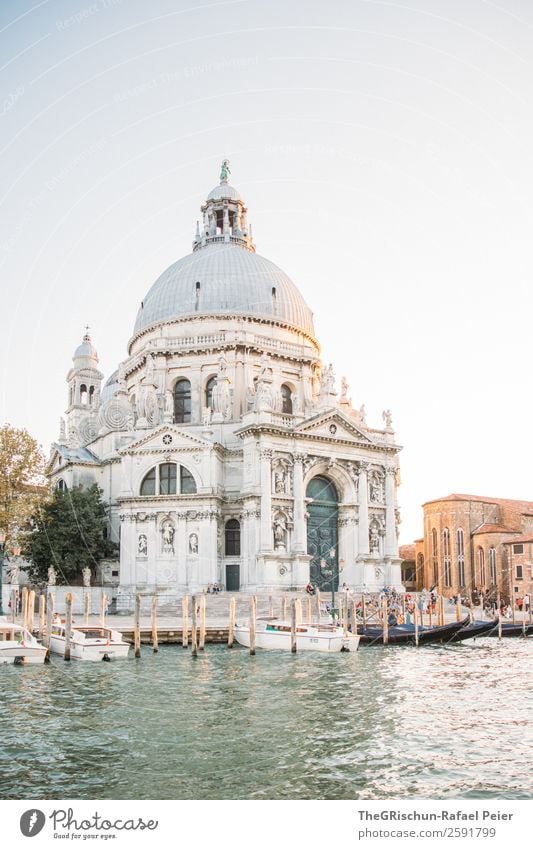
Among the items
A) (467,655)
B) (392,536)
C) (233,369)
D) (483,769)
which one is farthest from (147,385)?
(483,769)

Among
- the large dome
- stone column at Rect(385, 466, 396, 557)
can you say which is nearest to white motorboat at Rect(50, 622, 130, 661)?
stone column at Rect(385, 466, 396, 557)

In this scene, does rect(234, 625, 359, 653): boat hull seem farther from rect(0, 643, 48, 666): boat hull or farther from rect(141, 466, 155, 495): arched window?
rect(141, 466, 155, 495): arched window

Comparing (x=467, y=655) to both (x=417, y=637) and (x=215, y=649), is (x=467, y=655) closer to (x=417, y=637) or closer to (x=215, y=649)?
(x=417, y=637)

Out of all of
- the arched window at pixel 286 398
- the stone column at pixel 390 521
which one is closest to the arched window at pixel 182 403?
the arched window at pixel 286 398

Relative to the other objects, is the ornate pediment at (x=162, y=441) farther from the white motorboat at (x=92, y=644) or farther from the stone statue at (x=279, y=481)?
the white motorboat at (x=92, y=644)

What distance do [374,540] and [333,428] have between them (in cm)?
486

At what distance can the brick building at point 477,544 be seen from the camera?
38906 mm

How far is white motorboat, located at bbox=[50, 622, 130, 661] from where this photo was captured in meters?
19.6

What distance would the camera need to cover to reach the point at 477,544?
1602 inches

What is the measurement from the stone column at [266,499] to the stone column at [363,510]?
175 inches

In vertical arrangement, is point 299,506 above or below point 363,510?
above

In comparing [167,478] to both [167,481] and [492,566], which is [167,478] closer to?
[167,481]

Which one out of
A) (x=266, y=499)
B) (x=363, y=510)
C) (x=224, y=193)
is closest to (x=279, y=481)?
(x=266, y=499)

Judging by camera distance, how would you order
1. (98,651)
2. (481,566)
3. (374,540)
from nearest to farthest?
1. (98,651)
2. (374,540)
3. (481,566)
